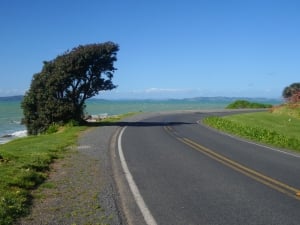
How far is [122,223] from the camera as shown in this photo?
7.14 metres

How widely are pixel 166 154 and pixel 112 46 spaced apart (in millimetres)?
21485

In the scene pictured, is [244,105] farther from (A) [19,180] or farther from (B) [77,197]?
(B) [77,197]

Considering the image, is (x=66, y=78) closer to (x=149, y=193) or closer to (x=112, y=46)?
(x=112, y=46)

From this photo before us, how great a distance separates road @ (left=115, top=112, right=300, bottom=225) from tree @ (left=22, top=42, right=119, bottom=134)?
62.9ft

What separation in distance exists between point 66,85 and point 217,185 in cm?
2752

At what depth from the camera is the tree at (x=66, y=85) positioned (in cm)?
3512

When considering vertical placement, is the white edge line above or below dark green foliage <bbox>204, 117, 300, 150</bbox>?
above

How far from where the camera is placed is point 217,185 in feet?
33.0

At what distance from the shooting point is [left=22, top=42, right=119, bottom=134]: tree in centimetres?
3512

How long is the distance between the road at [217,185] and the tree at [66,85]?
19170 mm

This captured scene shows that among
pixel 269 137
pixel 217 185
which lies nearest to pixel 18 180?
pixel 217 185

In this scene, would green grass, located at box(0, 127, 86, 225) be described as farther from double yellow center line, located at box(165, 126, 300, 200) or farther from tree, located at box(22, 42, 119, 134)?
tree, located at box(22, 42, 119, 134)

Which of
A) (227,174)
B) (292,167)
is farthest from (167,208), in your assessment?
(292,167)

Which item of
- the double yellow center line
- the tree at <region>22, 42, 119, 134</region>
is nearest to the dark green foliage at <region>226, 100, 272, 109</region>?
the tree at <region>22, 42, 119, 134</region>
